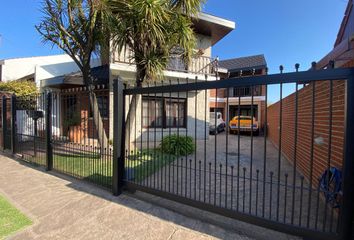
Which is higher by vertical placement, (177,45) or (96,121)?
(177,45)

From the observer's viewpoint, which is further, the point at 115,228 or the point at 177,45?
the point at 177,45

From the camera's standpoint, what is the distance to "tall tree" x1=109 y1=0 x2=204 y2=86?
4.99 metres

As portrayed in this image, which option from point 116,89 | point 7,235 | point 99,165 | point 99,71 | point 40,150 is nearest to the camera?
point 7,235

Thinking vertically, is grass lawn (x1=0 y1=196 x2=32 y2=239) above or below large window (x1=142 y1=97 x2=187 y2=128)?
below

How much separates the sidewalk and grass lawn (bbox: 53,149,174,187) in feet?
1.05

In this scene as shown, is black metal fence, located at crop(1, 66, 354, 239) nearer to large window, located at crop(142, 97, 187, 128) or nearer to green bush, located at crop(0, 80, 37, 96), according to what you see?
large window, located at crop(142, 97, 187, 128)

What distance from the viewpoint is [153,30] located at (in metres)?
5.10

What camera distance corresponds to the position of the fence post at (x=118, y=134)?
362 centimetres

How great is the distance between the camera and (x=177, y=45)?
236 inches

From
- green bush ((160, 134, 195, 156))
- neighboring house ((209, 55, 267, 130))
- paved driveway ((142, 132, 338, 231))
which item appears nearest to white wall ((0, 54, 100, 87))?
green bush ((160, 134, 195, 156))

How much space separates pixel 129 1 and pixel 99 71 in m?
4.65

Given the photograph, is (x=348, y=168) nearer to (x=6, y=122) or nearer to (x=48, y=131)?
(x=48, y=131)

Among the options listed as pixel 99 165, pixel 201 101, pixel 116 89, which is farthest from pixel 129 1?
pixel 201 101

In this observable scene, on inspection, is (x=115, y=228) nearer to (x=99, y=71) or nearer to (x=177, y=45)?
(x=177, y=45)
